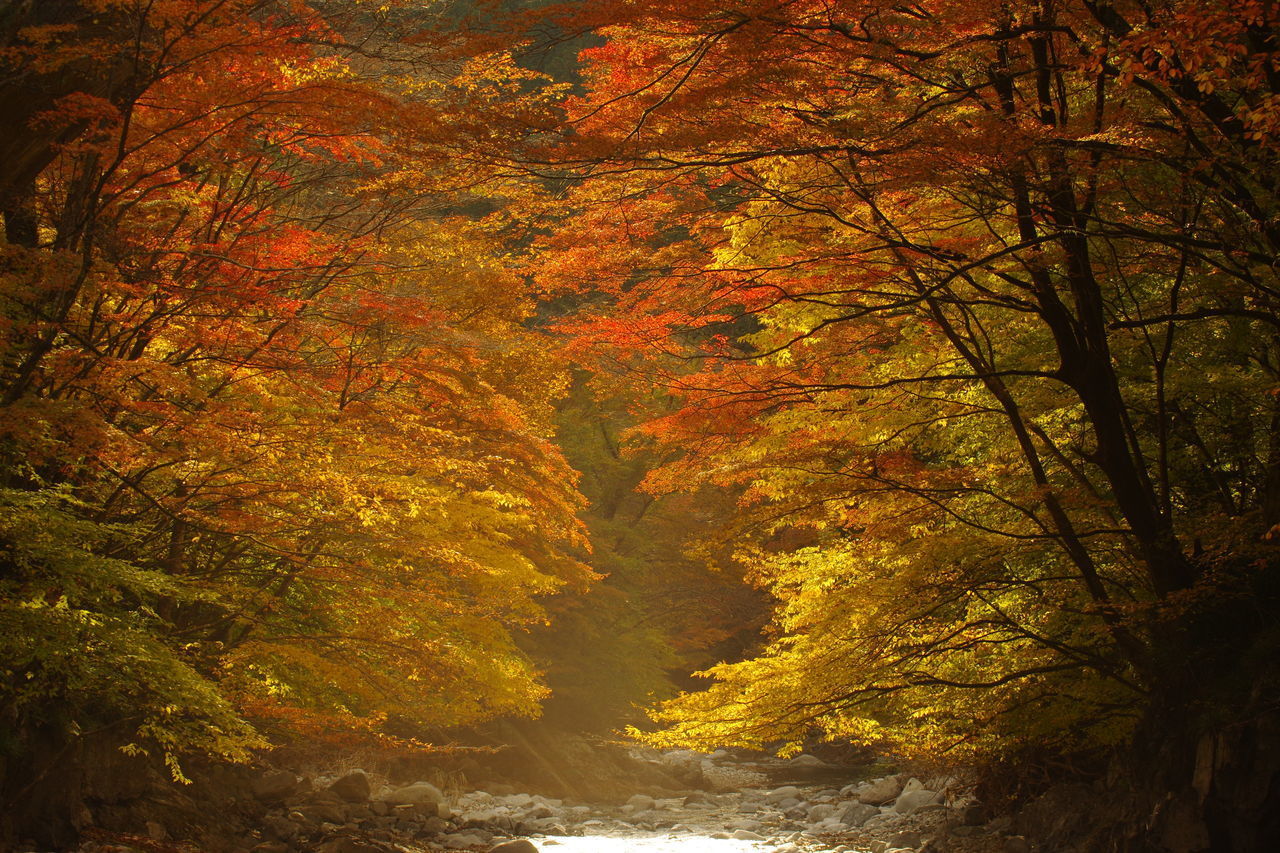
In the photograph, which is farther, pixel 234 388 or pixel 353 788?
pixel 353 788

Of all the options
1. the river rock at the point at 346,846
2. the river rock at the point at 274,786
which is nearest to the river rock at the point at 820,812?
the river rock at the point at 346,846

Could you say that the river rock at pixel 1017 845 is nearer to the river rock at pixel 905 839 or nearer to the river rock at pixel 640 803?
the river rock at pixel 905 839

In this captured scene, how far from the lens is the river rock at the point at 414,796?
41.2 ft

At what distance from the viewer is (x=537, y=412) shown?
1345 cm

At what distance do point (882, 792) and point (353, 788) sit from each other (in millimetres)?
8425

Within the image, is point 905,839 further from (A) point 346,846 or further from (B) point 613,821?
(A) point 346,846

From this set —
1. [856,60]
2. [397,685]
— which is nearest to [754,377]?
[856,60]

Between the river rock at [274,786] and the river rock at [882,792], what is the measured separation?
8.86 m

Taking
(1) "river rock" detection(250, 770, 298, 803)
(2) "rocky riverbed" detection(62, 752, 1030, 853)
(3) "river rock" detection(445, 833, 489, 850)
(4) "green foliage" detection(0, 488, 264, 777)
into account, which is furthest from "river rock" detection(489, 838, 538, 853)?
(4) "green foliage" detection(0, 488, 264, 777)

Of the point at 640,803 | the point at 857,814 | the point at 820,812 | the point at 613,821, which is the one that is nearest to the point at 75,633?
the point at 613,821

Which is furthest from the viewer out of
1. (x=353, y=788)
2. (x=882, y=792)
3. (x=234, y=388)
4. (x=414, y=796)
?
(x=882, y=792)

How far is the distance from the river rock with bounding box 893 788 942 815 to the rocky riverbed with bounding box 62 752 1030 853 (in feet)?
0.06

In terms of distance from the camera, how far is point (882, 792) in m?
14.8

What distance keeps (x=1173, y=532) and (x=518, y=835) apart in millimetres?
10185
